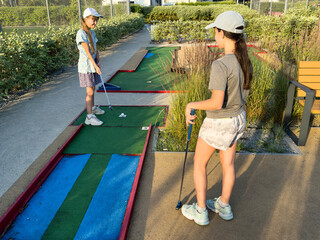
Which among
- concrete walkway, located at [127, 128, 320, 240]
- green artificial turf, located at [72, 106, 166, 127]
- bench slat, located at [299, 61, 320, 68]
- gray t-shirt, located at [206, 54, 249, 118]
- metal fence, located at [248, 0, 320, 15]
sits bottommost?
concrete walkway, located at [127, 128, 320, 240]

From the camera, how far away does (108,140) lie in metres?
4.28

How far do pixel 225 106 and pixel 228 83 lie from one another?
210 millimetres

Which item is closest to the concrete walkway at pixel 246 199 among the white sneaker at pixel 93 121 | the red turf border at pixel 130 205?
the red turf border at pixel 130 205

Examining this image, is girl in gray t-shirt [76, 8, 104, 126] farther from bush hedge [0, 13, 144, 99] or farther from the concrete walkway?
bush hedge [0, 13, 144, 99]

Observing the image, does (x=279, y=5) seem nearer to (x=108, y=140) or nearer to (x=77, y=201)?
(x=108, y=140)

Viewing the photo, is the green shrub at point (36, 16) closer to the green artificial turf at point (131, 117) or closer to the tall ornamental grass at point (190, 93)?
the green artificial turf at point (131, 117)

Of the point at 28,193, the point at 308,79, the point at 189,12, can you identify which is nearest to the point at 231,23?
the point at 28,193

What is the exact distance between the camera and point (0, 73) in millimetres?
5684

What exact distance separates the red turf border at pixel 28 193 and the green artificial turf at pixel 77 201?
0.42m

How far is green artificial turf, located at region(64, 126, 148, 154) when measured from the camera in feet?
13.1

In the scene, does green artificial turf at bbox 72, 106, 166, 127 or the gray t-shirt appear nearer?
the gray t-shirt

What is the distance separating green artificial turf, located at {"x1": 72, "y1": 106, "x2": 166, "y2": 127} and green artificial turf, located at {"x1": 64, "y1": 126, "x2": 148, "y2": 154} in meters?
0.21

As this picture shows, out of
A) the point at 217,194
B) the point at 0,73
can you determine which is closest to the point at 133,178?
the point at 217,194

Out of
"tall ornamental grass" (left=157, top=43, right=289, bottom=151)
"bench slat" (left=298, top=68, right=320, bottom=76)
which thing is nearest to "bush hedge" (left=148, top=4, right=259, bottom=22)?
"tall ornamental grass" (left=157, top=43, right=289, bottom=151)
